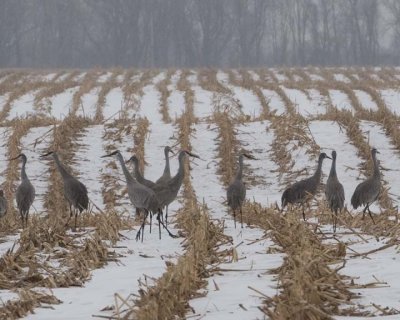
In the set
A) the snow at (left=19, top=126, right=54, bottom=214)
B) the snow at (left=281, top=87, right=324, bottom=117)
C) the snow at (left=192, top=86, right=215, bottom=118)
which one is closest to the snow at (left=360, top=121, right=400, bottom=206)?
the snow at (left=19, top=126, right=54, bottom=214)

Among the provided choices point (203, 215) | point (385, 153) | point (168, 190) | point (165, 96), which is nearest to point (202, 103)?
point (165, 96)

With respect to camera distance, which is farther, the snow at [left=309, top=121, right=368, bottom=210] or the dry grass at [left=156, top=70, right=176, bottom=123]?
the dry grass at [left=156, top=70, right=176, bottom=123]

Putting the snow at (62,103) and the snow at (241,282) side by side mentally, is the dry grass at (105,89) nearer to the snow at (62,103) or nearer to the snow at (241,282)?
the snow at (62,103)

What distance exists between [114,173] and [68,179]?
5.76 metres

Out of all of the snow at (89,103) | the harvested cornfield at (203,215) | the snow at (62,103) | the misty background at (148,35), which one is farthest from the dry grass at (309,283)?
the misty background at (148,35)

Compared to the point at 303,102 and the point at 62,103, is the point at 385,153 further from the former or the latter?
the point at 62,103

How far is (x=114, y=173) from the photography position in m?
18.0

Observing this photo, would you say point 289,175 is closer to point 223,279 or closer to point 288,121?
point 288,121

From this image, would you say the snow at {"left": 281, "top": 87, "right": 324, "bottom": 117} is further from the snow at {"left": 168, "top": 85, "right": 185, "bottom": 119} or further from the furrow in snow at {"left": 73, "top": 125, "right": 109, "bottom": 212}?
the furrow in snow at {"left": 73, "top": 125, "right": 109, "bottom": 212}

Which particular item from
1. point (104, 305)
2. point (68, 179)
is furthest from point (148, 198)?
point (104, 305)

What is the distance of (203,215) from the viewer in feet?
34.9

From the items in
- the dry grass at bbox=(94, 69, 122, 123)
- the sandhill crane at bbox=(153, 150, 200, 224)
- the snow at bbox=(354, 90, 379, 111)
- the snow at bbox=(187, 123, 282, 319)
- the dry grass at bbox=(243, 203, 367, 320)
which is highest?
the dry grass at bbox=(94, 69, 122, 123)

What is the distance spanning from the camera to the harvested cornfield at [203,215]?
645 cm

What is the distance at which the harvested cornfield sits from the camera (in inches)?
254
